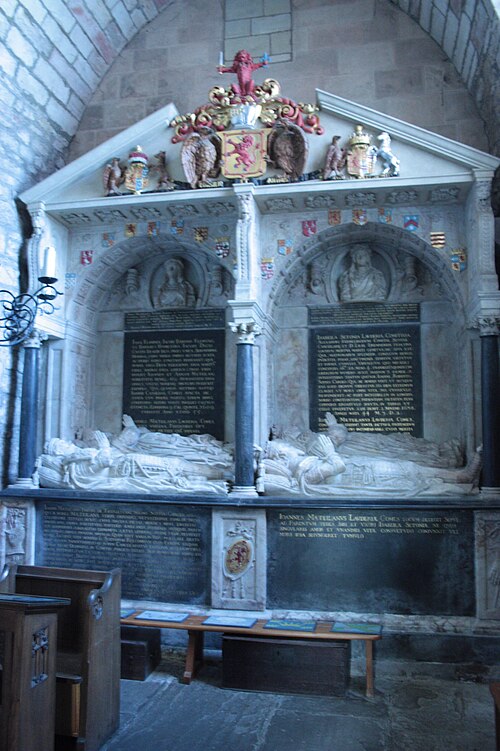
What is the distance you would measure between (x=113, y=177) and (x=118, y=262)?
990 millimetres

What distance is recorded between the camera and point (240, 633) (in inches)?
192

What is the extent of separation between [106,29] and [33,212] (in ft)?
9.25

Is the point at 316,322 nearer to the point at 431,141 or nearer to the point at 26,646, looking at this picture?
the point at 431,141

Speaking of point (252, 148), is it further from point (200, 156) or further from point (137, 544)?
point (137, 544)

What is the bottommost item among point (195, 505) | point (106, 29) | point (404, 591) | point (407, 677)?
point (407, 677)

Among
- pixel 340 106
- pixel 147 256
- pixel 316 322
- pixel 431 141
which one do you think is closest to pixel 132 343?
pixel 147 256

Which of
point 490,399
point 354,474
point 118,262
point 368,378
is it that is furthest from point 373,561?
point 118,262

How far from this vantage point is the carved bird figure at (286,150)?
6.03m

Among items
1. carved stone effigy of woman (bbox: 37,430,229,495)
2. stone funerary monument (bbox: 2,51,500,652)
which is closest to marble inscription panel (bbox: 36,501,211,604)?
stone funerary monument (bbox: 2,51,500,652)

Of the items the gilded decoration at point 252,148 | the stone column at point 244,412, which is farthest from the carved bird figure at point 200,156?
the stone column at point 244,412

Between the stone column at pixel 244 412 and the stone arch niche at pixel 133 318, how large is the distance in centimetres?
98

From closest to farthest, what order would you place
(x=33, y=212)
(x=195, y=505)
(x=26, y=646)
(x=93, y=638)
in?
1. (x=26, y=646)
2. (x=93, y=638)
3. (x=195, y=505)
4. (x=33, y=212)

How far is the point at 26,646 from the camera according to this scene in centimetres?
306

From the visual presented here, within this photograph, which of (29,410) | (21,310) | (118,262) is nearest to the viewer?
(21,310)
